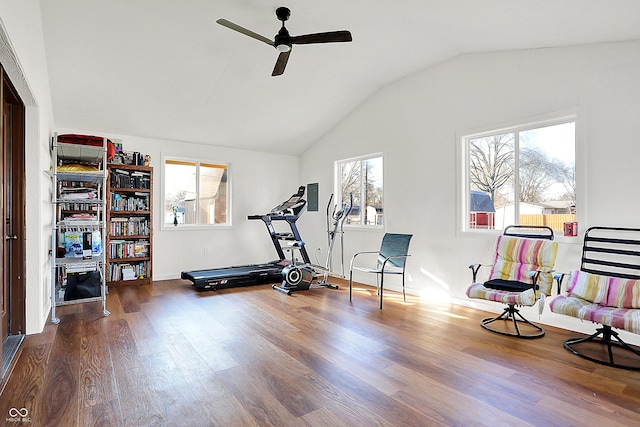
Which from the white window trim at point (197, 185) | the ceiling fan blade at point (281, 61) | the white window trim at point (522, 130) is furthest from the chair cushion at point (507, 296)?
the white window trim at point (197, 185)

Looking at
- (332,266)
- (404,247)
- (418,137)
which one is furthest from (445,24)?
(332,266)

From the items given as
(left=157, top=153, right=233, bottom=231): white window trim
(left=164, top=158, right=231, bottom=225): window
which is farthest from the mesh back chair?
(left=164, top=158, right=231, bottom=225): window

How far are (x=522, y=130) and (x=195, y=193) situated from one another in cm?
511

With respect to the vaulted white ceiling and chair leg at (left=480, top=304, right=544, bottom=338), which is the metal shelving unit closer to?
the vaulted white ceiling

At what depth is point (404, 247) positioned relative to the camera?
459 centimetres

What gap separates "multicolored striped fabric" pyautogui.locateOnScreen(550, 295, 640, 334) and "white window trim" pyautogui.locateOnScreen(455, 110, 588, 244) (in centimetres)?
80

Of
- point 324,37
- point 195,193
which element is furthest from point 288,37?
point 195,193

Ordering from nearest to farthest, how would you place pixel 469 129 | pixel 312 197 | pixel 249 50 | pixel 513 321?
pixel 513 321, pixel 249 50, pixel 469 129, pixel 312 197

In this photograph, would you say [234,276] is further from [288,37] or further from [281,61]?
[288,37]

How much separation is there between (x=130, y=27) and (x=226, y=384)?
11.4 feet

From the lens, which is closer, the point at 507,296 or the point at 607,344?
the point at 607,344

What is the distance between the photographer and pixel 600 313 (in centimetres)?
262

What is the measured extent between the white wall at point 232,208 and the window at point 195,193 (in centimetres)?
15

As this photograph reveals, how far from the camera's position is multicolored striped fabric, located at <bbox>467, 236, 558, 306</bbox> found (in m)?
3.16
